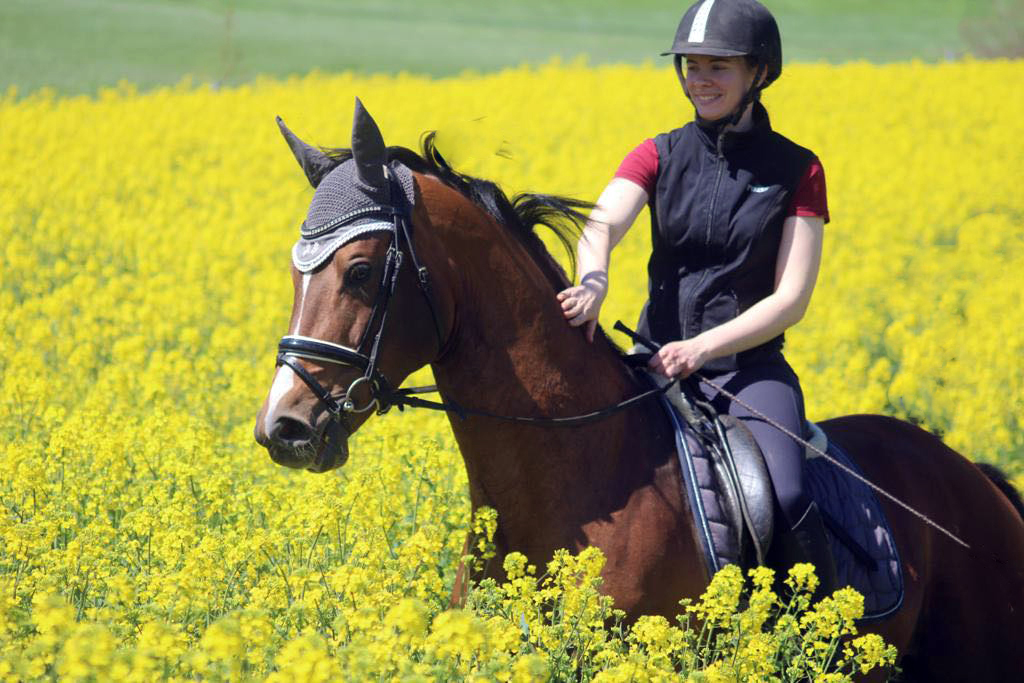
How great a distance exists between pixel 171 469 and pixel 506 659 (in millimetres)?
2492

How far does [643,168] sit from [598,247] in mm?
375

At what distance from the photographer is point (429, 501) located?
4543 mm

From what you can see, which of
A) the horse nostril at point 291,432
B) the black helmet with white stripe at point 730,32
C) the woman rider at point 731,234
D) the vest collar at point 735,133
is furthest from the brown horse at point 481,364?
the black helmet with white stripe at point 730,32

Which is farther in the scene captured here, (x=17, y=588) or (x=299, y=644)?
(x=17, y=588)

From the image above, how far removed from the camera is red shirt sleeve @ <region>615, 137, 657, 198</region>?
4383mm

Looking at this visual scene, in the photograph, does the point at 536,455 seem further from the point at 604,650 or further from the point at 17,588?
the point at 17,588

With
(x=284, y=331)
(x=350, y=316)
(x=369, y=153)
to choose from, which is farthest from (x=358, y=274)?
(x=284, y=331)

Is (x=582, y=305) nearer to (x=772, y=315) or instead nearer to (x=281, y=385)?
(x=772, y=315)

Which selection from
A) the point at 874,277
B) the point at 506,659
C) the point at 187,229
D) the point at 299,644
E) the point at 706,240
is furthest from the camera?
the point at 187,229

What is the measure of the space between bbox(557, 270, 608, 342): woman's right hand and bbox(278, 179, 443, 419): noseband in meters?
0.50

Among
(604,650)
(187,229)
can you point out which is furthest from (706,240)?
(187,229)

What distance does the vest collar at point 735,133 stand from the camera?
14.1ft

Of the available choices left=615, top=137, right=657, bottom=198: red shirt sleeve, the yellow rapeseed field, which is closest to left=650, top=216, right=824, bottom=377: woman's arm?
left=615, top=137, right=657, bottom=198: red shirt sleeve

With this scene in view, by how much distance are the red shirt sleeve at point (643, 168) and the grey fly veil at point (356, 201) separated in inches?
40.0
